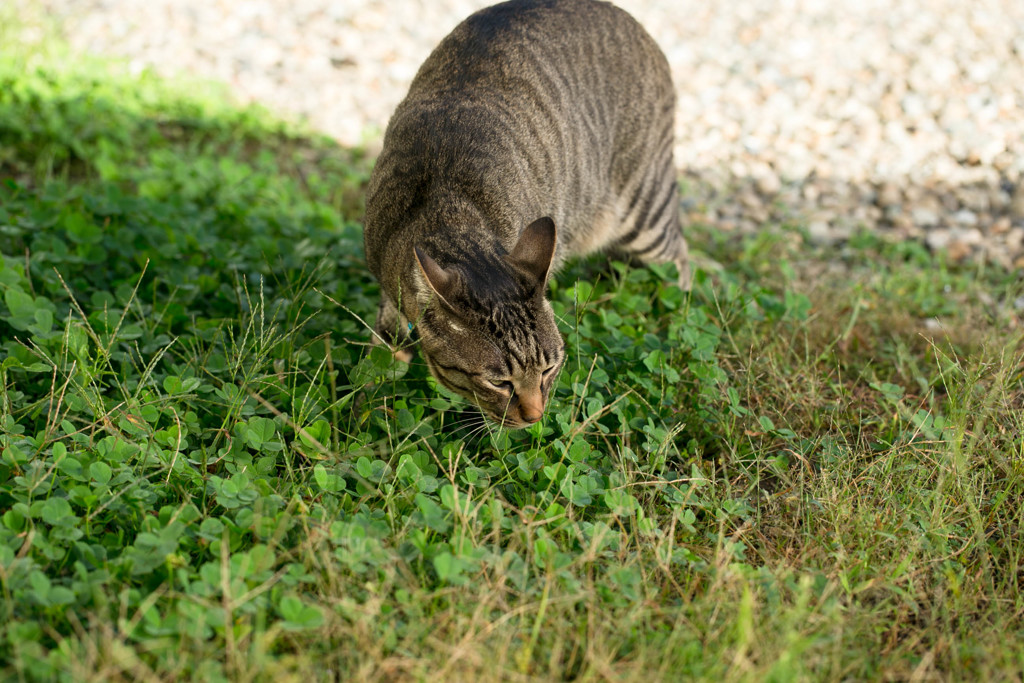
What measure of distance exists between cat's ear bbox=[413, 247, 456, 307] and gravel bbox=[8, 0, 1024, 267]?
3252mm

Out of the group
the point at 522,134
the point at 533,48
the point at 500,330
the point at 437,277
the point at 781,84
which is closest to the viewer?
the point at 437,277

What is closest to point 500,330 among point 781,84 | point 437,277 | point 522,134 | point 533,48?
point 437,277

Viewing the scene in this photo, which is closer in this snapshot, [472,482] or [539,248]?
[472,482]

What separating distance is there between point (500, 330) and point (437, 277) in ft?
0.94

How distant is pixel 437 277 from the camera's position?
2617 millimetres

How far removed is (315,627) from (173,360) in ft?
5.69

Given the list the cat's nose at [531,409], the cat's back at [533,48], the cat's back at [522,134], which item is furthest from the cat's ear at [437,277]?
the cat's back at [533,48]

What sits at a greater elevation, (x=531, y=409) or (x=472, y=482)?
(x=531, y=409)

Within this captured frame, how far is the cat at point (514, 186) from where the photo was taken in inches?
110

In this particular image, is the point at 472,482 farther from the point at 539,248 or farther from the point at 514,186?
the point at 514,186

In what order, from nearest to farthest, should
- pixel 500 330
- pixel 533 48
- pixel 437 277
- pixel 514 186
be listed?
pixel 437 277 → pixel 500 330 → pixel 514 186 → pixel 533 48

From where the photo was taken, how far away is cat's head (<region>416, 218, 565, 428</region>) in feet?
8.95

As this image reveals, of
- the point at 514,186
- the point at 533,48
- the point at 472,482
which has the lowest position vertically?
the point at 472,482

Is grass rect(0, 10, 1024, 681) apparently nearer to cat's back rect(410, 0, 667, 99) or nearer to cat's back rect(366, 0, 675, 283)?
cat's back rect(366, 0, 675, 283)
